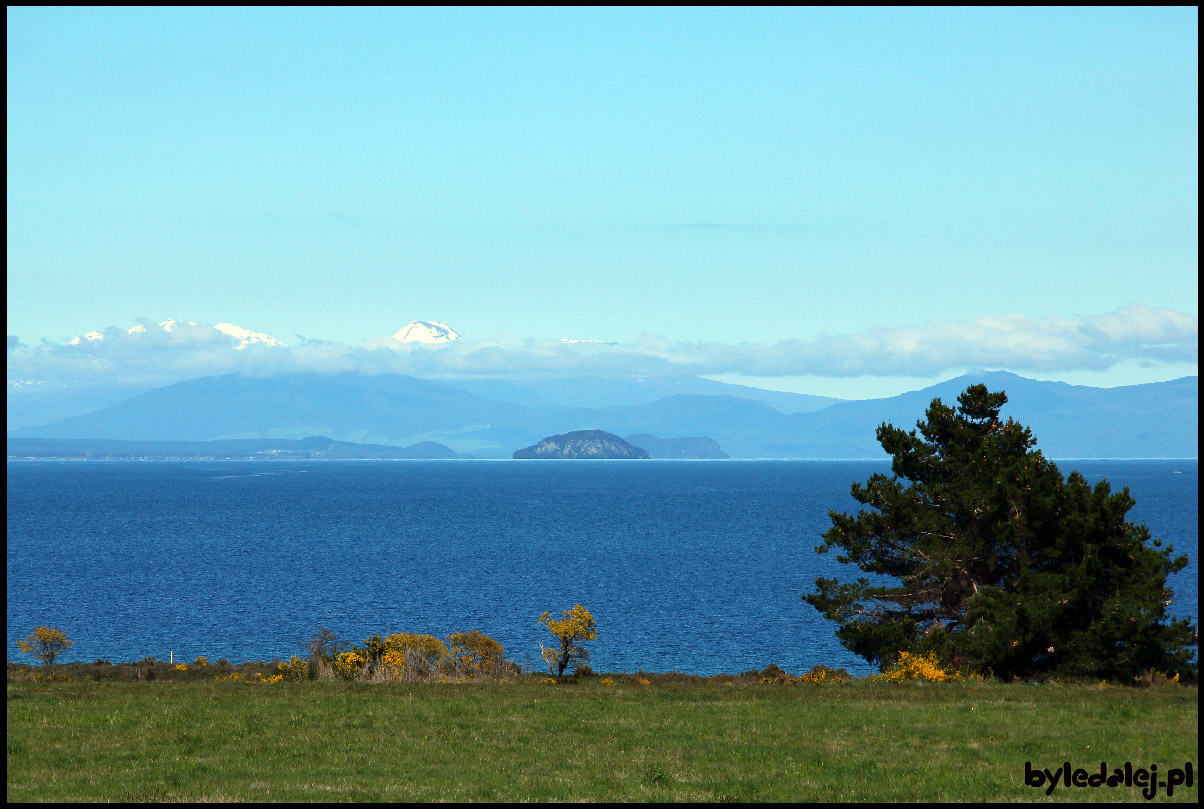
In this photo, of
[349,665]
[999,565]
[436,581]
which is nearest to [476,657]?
[349,665]

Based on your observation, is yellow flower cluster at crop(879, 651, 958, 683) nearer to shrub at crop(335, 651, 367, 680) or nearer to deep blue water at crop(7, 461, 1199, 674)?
shrub at crop(335, 651, 367, 680)

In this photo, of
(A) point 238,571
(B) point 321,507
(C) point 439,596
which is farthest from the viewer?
(B) point 321,507

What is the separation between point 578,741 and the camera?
61.8ft

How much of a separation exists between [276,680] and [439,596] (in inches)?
1976

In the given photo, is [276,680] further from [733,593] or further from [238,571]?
[238,571]

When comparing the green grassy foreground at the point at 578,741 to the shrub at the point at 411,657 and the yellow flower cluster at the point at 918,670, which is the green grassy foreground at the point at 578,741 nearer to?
the yellow flower cluster at the point at 918,670

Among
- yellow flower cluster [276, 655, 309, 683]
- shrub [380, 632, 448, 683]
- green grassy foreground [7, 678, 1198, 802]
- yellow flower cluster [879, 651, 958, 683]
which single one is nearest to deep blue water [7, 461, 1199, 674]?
shrub [380, 632, 448, 683]

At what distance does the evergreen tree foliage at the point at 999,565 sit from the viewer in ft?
95.1

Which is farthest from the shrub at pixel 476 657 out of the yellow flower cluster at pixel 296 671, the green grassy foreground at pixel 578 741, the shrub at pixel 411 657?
the green grassy foreground at pixel 578 741

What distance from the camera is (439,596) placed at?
7781 cm

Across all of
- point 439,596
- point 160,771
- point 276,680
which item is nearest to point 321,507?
point 439,596

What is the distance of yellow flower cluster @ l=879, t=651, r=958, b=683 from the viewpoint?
2873cm

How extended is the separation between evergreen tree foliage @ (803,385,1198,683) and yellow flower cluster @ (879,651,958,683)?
0.52 metres

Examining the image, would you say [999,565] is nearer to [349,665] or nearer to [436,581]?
[349,665]
